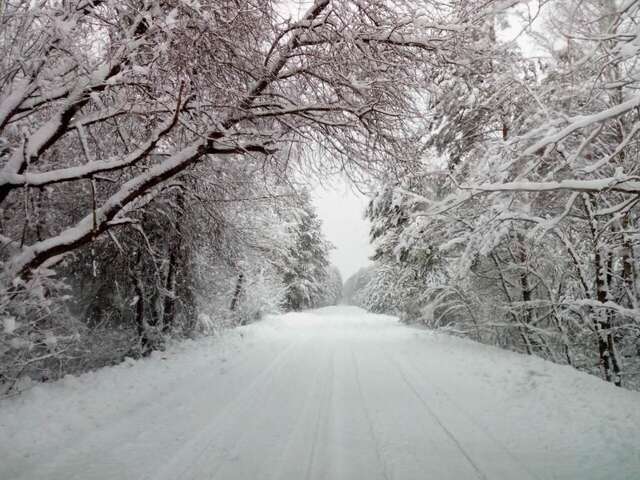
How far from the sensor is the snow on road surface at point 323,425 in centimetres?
352

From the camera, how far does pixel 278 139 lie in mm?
5121

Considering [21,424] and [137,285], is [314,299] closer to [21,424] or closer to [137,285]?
[137,285]

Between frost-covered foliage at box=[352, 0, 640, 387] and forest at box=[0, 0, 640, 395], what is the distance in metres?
0.06

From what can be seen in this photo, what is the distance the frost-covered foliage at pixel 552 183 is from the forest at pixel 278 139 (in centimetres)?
6

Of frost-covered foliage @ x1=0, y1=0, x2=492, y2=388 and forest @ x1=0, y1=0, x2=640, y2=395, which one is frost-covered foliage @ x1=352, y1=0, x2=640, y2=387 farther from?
frost-covered foliage @ x1=0, y1=0, x2=492, y2=388

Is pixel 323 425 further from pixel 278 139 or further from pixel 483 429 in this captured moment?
pixel 278 139

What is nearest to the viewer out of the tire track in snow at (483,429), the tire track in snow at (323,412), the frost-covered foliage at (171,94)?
the tire track in snow at (483,429)

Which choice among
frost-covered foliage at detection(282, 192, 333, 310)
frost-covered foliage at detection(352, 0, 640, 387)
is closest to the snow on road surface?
frost-covered foliage at detection(352, 0, 640, 387)

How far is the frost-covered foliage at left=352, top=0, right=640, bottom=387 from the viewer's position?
412 centimetres

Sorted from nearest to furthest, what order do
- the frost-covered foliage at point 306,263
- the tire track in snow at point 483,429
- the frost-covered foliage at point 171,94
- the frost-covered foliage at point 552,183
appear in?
the tire track in snow at point 483,429 < the frost-covered foliage at point 171,94 < the frost-covered foliage at point 552,183 < the frost-covered foliage at point 306,263

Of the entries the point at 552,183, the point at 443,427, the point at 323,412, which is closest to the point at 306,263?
the point at 323,412

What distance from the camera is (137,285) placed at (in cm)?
904

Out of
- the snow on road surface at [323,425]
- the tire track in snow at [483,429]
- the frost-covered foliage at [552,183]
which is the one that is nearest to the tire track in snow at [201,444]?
the snow on road surface at [323,425]

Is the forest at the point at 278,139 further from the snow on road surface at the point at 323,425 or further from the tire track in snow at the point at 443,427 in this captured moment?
the tire track in snow at the point at 443,427
